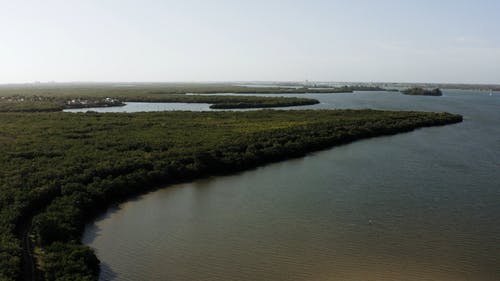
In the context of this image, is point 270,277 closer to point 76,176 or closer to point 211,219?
point 211,219

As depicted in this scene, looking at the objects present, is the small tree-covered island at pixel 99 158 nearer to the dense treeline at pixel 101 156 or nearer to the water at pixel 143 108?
the dense treeline at pixel 101 156

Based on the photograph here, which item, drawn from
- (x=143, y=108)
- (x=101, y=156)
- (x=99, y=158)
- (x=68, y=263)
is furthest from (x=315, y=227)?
(x=143, y=108)

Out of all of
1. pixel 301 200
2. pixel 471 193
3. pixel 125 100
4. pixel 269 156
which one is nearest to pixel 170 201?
pixel 301 200

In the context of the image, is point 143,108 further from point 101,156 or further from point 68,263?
point 68,263

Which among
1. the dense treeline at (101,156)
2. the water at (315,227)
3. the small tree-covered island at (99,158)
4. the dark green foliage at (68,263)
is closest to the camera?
the dark green foliage at (68,263)

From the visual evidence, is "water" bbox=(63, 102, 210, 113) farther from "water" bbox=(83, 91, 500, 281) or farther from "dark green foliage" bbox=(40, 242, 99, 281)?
"dark green foliage" bbox=(40, 242, 99, 281)

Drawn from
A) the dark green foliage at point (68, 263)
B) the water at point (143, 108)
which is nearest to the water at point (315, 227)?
the dark green foliage at point (68, 263)

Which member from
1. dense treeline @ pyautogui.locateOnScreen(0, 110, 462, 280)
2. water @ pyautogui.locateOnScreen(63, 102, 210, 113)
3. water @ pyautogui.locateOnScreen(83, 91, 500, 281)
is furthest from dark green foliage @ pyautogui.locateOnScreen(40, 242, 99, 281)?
water @ pyautogui.locateOnScreen(63, 102, 210, 113)
